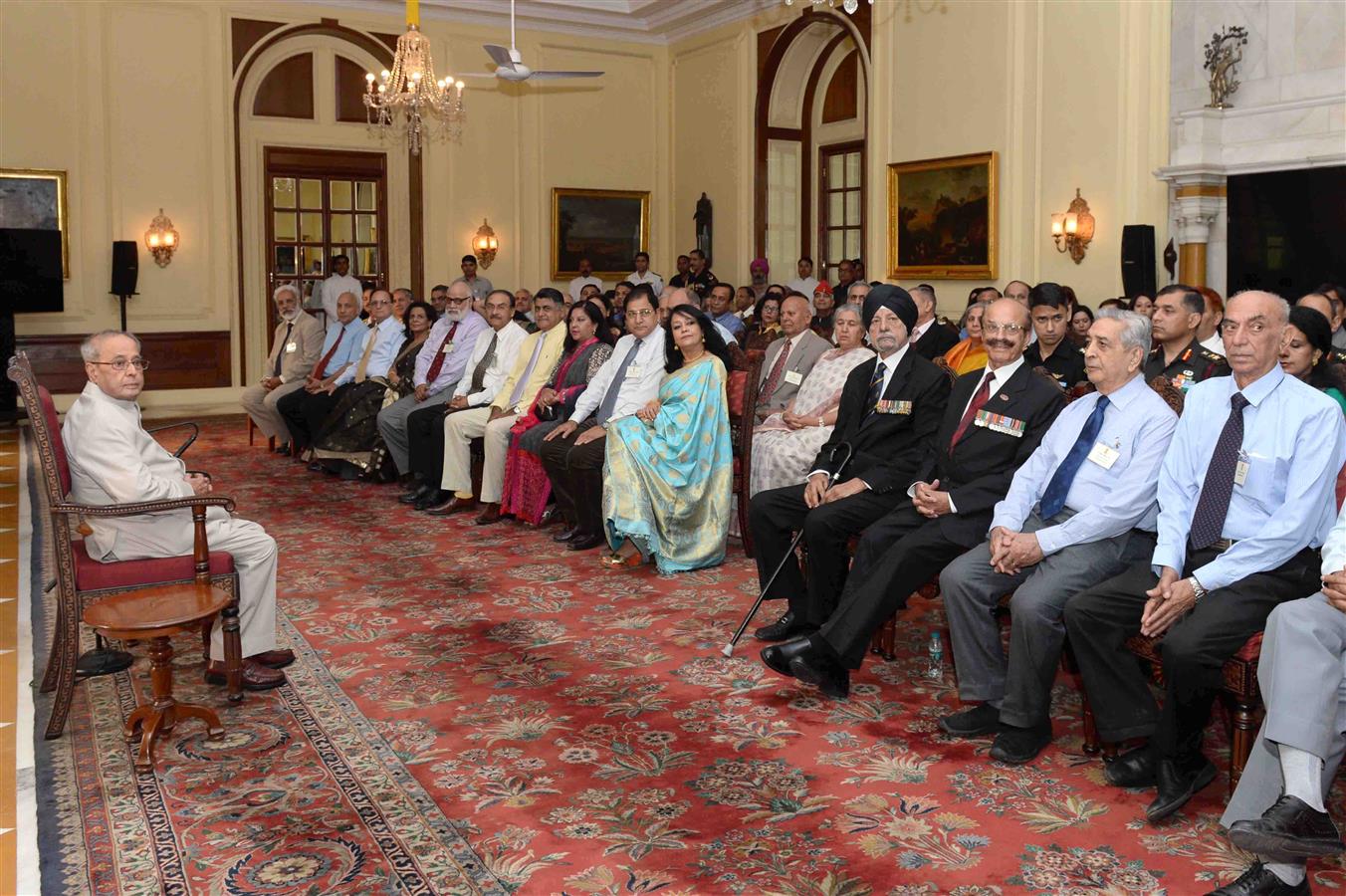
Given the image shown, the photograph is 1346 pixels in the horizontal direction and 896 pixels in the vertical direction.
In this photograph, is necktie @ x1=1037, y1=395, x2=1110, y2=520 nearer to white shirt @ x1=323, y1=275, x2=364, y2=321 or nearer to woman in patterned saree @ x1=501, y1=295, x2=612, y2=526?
woman in patterned saree @ x1=501, y1=295, x2=612, y2=526

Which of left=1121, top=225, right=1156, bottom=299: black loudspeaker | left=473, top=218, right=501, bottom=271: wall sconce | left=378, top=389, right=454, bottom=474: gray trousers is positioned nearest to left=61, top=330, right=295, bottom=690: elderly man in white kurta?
left=378, top=389, right=454, bottom=474: gray trousers

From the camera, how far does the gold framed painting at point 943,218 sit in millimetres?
11922

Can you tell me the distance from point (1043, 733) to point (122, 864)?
2.79 m

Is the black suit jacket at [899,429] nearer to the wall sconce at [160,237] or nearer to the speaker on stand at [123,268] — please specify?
the speaker on stand at [123,268]

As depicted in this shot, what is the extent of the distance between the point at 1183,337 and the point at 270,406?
7758mm

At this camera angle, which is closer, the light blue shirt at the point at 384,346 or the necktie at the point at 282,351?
the light blue shirt at the point at 384,346

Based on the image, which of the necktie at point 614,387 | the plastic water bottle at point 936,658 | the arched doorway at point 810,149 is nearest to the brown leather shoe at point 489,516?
the necktie at point 614,387

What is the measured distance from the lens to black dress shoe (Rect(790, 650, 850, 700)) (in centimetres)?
462

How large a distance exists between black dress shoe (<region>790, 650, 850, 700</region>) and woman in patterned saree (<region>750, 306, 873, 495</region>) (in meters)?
2.07

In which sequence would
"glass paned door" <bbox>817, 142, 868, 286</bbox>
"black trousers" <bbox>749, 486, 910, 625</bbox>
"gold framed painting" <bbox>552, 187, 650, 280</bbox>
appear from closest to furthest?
"black trousers" <bbox>749, 486, 910, 625</bbox> < "glass paned door" <bbox>817, 142, 868, 286</bbox> < "gold framed painting" <bbox>552, 187, 650, 280</bbox>

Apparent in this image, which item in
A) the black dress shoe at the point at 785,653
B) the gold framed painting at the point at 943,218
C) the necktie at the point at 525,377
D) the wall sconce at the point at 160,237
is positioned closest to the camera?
the black dress shoe at the point at 785,653

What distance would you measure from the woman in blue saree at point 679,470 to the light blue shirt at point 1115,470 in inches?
101

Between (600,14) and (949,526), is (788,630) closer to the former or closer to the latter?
(949,526)

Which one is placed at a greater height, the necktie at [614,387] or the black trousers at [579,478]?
the necktie at [614,387]
